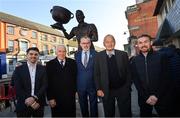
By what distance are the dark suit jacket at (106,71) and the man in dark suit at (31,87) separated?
0.94 m

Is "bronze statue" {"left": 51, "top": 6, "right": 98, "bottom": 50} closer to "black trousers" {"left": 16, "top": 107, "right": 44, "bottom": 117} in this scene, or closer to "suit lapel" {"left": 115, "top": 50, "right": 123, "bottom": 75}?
"suit lapel" {"left": 115, "top": 50, "right": 123, "bottom": 75}

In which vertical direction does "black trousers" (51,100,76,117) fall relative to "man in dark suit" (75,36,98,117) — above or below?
below

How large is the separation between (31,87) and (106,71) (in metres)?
1.31

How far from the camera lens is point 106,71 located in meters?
4.68

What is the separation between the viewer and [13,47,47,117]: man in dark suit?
462 cm

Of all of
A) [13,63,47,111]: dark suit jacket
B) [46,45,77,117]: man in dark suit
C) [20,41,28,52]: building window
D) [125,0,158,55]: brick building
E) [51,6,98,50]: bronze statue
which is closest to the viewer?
[13,63,47,111]: dark suit jacket

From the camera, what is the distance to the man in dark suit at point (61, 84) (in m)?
4.92

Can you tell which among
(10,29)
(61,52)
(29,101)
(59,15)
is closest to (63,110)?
(29,101)

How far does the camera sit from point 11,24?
42.4 metres

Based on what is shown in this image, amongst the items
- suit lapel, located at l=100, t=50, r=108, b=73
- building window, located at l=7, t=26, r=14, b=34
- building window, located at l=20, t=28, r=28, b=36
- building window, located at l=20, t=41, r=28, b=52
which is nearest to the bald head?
suit lapel, located at l=100, t=50, r=108, b=73

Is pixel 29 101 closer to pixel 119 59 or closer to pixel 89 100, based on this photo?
pixel 89 100

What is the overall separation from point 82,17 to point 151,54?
227 centimetres

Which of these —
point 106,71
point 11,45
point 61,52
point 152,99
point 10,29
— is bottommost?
point 152,99

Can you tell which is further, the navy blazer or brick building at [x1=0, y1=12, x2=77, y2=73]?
brick building at [x1=0, y1=12, x2=77, y2=73]
